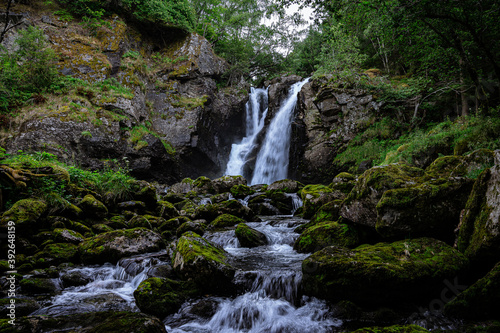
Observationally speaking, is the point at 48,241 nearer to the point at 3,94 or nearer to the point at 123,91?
the point at 3,94

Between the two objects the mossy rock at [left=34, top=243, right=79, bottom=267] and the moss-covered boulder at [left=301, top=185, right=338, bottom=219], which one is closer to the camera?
the mossy rock at [left=34, top=243, right=79, bottom=267]

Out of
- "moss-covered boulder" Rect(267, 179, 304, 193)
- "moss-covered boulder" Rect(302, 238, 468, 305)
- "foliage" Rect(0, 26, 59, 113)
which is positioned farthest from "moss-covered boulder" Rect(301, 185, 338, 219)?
"foliage" Rect(0, 26, 59, 113)

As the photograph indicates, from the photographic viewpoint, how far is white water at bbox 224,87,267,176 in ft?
76.7

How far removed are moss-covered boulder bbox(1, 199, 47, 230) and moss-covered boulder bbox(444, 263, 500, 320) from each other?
27.1 feet

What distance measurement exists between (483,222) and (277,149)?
59.7 ft

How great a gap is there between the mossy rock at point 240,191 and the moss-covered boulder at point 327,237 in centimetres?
746

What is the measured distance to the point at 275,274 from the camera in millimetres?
4348

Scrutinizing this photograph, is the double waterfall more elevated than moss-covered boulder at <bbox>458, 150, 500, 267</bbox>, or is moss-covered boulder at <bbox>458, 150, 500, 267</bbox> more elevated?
the double waterfall

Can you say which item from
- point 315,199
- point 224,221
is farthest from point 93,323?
point 315,199

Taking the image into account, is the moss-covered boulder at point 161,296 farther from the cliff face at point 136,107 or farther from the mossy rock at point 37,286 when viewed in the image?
the cliff face at point 136,107

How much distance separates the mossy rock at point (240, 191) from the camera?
44.4 ft

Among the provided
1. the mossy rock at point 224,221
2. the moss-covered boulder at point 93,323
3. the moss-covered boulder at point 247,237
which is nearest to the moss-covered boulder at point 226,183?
the mossy rock at point 224,221

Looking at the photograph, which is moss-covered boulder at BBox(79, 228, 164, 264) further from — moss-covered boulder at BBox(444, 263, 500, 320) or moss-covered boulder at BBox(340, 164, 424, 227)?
moss-covered boulder at BBox(444, 263, 500, 320)

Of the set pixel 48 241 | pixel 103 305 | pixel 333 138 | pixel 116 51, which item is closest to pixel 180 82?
pixel 116 51
